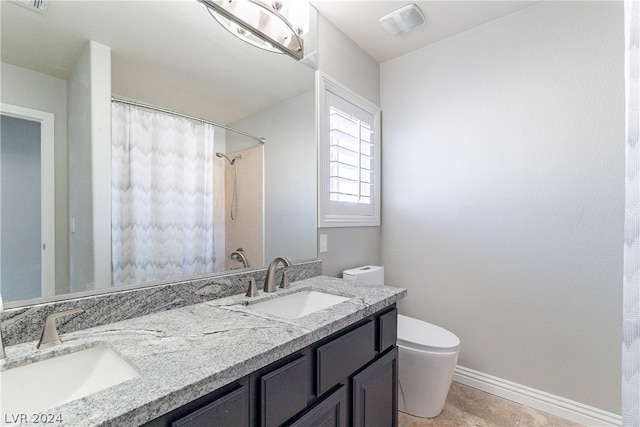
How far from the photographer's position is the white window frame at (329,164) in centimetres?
181

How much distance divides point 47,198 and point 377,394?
4.57 ft

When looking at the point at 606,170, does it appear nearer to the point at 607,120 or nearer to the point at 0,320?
the point at 607,120

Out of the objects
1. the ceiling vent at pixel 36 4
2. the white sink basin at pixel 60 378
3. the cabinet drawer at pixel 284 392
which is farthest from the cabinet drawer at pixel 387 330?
the ceiling vent at pixel 36 4

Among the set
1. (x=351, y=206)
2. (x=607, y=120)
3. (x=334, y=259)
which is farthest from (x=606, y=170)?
(x=334, y=259)

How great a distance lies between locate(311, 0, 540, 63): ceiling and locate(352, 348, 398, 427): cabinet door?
200cm

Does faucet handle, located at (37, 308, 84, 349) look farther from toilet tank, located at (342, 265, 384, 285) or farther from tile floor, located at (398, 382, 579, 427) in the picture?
tile floor, located at (398, 382, 579, 427)

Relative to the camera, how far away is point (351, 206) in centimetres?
209

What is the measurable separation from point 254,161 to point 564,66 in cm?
191

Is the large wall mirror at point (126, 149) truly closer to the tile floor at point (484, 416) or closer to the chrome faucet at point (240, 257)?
the chrome faucet at point (240, 257)

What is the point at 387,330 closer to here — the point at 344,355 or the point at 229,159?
the point at 344,355

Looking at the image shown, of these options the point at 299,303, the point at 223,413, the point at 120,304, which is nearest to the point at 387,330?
the point at 299,303

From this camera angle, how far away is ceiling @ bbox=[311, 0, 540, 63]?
1770 millimetres

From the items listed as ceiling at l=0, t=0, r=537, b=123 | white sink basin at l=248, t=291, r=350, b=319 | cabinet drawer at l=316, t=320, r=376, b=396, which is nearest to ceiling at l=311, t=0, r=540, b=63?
ceiling at l=0, t=0, r=537, b=123

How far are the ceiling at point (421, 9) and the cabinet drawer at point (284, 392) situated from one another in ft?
6.52
